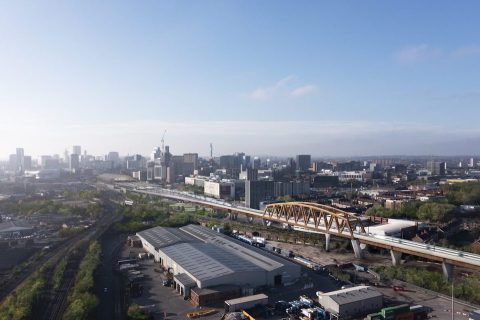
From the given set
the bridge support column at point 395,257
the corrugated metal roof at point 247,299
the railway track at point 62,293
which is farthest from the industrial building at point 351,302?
the railway track at point 62,293

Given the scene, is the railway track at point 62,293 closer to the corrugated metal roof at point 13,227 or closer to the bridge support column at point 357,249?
the corrugated metal roof at point 13,227

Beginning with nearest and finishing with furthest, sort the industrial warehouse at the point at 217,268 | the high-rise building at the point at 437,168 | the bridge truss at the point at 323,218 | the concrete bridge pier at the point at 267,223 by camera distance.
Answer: the industrial warehouse at the point at 217,268 → the bridge truss at the point at 323,218 → the concrete bridge pier at the point at 267,223 → the high-rise building at the point at 437,168

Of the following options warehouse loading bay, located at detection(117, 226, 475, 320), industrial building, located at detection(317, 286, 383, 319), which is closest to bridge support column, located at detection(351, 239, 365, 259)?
warehouse loading bay, located at detection(117, 226, 475, 320)

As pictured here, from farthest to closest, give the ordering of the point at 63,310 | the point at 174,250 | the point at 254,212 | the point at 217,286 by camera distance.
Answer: the point at 254,212
the point at 174,250
the point at 217,286
the point at 63,310

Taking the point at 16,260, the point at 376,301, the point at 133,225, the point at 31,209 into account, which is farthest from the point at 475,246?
the point at 31,209

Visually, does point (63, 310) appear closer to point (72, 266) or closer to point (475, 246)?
point (72, 266)

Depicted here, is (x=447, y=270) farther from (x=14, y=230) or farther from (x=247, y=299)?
(x=14, y=230)

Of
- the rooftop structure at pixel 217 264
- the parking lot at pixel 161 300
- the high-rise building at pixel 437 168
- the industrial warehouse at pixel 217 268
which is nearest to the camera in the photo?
the parking lot at pixel 161 300

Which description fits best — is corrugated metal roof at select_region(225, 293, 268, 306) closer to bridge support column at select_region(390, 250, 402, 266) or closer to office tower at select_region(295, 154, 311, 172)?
bridge support column at select_region(390, 250, 402, 266)
